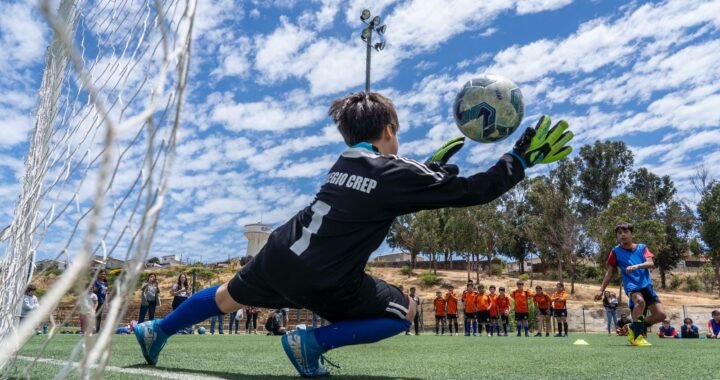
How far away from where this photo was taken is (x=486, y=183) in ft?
9.05

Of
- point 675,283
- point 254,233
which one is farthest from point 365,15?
point 675,283

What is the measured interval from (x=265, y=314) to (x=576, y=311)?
57.5 ft

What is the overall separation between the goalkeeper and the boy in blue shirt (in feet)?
16.2

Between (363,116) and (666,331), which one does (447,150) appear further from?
(666,331)

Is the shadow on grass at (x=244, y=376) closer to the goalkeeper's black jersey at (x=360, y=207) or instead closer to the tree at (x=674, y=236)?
the goalkeeper's black jersey at (x=360, y=207)

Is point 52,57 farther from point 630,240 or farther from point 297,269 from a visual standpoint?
point 630,240

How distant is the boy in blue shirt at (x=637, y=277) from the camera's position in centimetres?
714

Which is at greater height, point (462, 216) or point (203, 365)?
point (462, 216)

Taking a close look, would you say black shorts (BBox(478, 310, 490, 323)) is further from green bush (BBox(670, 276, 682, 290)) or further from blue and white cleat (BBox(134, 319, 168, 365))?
green bush (BBox(670, 276, 682, 290))

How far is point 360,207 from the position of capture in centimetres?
273

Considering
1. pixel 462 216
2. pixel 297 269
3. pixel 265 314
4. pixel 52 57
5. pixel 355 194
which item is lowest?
pixel 265 314

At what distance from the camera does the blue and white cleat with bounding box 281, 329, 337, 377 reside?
2.98 m

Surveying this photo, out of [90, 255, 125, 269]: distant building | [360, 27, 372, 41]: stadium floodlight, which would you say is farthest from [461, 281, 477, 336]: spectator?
[90, 255, 125, 269]: distant building

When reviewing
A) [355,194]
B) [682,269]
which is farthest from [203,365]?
[682,269]
